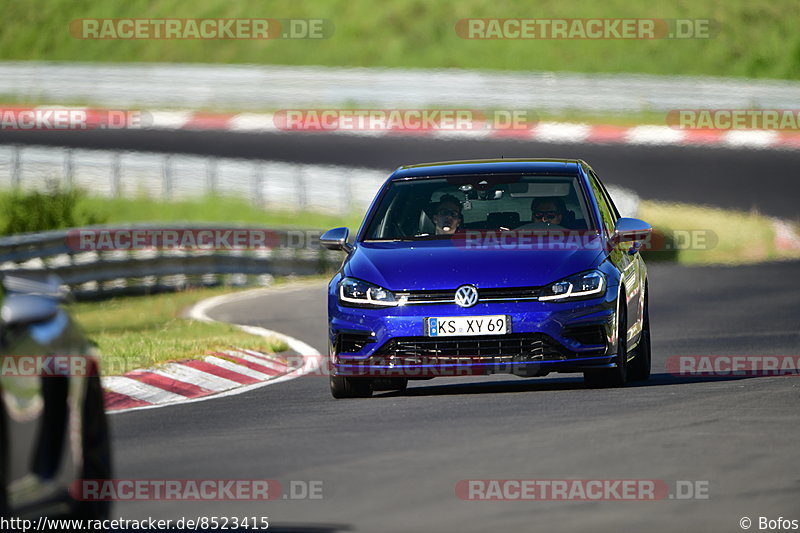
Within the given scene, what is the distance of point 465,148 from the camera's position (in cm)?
3647

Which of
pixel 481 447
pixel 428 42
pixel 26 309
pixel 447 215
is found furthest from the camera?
pixel 428 42

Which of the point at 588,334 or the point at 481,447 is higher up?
the point at 588,334

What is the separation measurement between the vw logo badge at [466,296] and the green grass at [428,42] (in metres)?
37.1

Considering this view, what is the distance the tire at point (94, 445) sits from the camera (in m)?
5.79

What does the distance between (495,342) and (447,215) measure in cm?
139

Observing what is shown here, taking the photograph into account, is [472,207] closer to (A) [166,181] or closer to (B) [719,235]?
(B) [719,235]

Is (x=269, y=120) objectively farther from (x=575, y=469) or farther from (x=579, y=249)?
(x=575, y=469)

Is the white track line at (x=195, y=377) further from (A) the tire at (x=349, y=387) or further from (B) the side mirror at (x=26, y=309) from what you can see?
(B) the side mirror at (x=26, y=309)

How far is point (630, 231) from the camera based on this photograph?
11305mm

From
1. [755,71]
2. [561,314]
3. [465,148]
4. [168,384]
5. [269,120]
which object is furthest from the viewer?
[755,71]

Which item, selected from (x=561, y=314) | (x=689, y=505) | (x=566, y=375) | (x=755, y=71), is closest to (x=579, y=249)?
(x=561, y=314)

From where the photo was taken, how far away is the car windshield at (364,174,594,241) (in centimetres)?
1153

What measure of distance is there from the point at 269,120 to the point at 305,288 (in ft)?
62.5

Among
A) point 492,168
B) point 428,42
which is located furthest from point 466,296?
point 428,42
